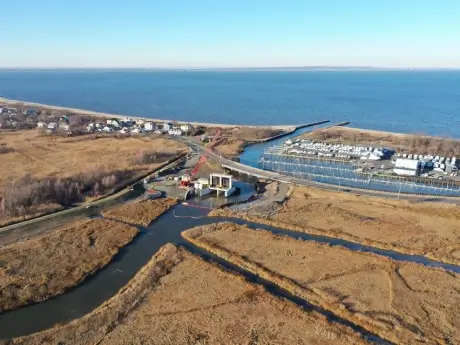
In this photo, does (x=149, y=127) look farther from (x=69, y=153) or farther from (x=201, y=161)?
(x=201, y=161)

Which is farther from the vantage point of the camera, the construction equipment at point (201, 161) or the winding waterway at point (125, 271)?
the construction equipment at point (201, 161)

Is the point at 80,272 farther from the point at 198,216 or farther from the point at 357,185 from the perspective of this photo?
the point at 357,185

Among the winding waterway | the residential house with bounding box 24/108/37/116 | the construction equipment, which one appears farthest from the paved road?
the residential house with bounding box 24/108/37/116

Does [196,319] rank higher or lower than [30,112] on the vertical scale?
lower

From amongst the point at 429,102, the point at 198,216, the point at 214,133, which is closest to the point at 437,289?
the point at 198,216

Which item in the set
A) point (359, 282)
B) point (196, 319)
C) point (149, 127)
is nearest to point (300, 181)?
point (359, 282)

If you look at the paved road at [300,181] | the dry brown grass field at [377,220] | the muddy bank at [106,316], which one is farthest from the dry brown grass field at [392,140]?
the muddy bank at [106,316]

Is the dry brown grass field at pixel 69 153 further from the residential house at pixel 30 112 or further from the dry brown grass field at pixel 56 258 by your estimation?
the residential house at pixel 30 112
